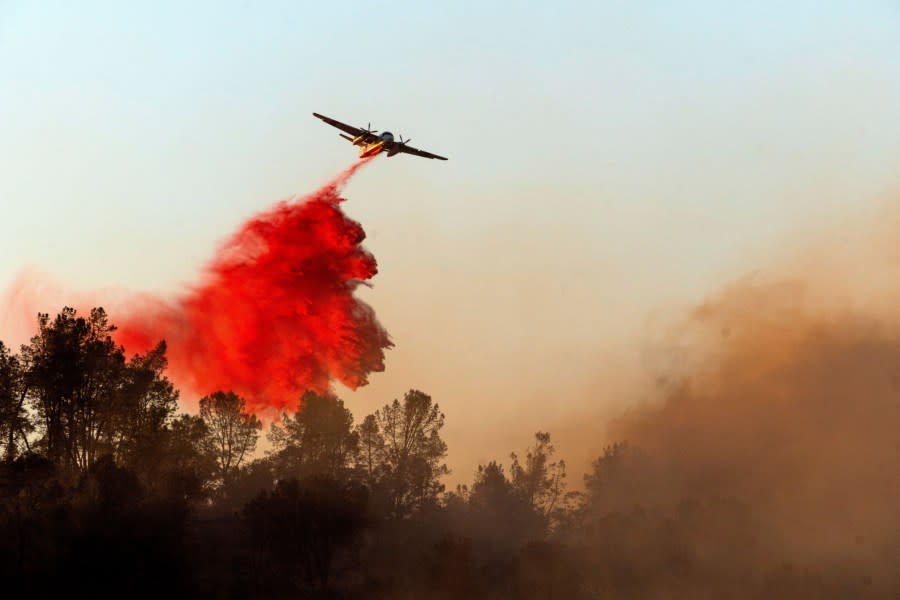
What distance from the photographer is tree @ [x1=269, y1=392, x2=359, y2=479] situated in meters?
135

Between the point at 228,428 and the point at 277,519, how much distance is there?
31181 millimetres

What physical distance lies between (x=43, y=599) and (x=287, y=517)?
24358 millimetres

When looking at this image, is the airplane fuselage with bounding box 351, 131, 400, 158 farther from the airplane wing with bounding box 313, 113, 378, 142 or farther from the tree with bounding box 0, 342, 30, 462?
the tree with bounding box 0, 342, 30, 462

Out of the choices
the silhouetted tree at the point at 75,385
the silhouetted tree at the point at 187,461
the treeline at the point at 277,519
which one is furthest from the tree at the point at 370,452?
the silhouetted tree at the point at 75,385

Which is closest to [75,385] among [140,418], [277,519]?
[140,418]

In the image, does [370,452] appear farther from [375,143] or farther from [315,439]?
[375,143]

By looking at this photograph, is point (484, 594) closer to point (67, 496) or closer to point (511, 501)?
point (67, 496)

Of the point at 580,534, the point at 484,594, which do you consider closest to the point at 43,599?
the point at 484,594

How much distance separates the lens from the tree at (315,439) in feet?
443

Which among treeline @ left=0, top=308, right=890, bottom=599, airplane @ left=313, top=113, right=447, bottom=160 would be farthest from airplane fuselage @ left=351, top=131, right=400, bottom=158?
treeline @ left=0, top=308, right=890, bottom=599

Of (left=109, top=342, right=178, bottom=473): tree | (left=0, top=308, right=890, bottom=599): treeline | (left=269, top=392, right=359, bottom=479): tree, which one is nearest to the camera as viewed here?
(left=0, top=308, right=890, bottom=599): treeline

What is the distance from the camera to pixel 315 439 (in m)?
136

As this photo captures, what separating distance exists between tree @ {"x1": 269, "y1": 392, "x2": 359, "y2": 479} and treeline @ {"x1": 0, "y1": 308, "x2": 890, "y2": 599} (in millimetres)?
188

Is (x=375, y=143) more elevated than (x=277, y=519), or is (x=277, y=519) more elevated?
(x=375, y=143)
